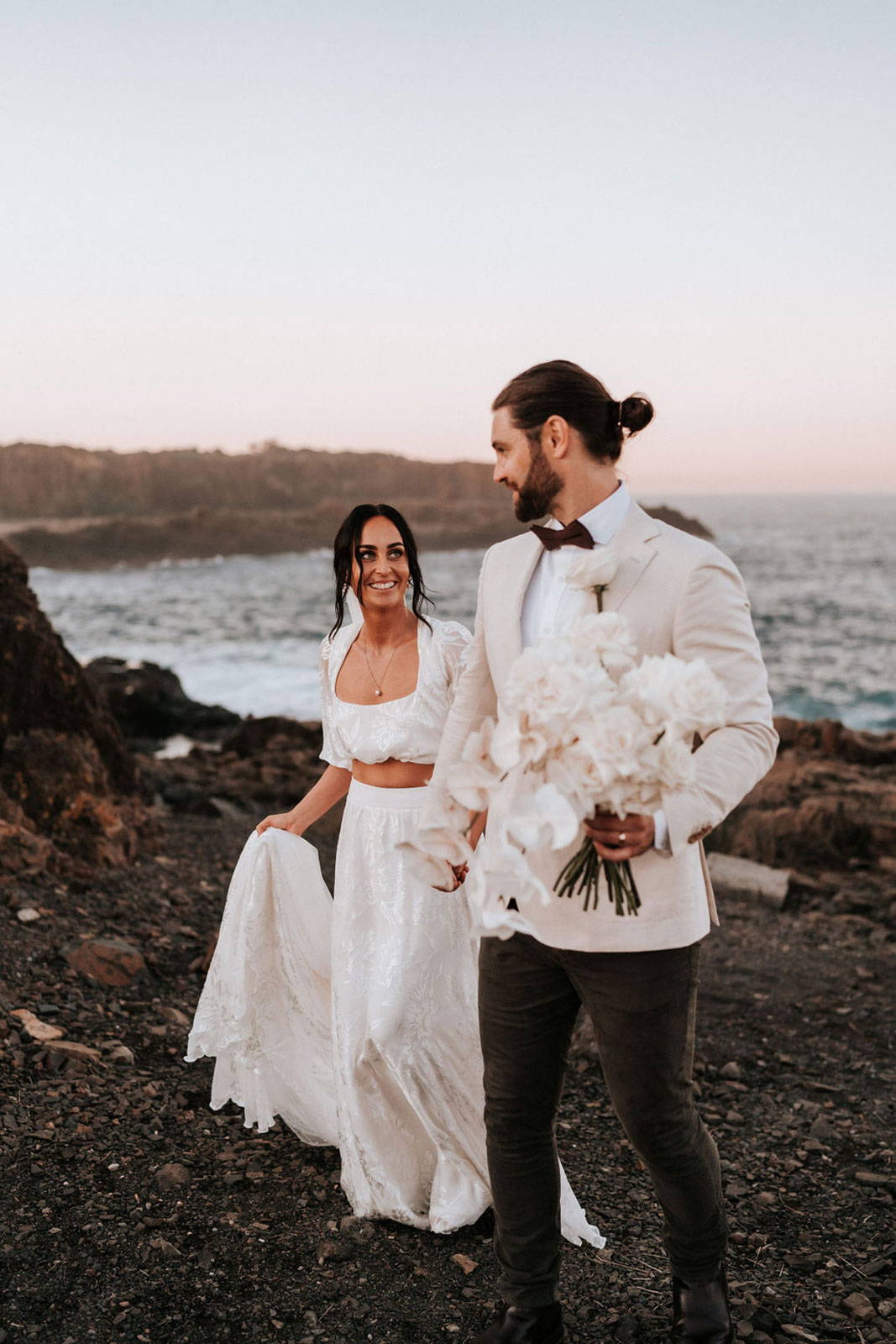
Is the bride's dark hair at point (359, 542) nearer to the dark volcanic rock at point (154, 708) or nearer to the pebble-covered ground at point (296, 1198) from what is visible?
the pebble-covered ground at point (296, 1198)

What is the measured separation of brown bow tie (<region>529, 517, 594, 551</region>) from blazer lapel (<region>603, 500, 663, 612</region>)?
0.06 meters

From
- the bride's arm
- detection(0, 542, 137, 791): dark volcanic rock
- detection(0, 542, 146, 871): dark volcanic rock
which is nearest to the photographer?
the bride's arm

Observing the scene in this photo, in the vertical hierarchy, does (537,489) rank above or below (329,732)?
above

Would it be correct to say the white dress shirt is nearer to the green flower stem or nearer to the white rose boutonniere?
the white rose boutonniere

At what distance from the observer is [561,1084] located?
111 inches

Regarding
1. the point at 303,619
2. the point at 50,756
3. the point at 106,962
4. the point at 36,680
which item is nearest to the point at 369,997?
the point at 106,962

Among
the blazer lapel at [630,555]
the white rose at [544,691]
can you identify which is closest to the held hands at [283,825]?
the blazer lapel at [630,555]

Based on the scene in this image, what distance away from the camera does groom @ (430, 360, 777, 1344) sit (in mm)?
2469

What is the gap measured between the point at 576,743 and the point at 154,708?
15.2m

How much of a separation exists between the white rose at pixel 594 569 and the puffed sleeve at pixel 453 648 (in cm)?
145

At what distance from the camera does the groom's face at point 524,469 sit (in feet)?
8.75

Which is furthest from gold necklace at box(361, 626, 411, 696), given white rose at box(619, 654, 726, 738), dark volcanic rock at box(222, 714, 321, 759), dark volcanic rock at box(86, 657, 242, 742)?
dark volcanic rock at box(86, 657, 242, 742)

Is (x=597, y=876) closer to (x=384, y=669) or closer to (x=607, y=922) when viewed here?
(x=607, y=922)

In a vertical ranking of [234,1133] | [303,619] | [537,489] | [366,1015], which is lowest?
[303,619]
